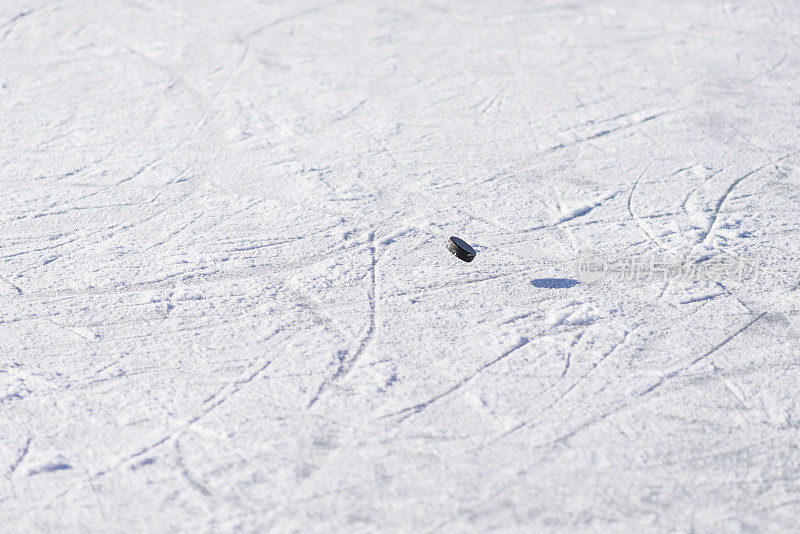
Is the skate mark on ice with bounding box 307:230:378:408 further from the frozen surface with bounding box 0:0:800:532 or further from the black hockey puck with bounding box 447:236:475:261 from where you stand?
the black hockey puck with bounding box 447:236:475:261

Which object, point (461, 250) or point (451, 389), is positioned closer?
point (451, 389)

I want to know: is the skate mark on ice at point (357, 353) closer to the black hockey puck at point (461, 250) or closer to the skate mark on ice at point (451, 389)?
the skate mark on ice at point (451, 389)

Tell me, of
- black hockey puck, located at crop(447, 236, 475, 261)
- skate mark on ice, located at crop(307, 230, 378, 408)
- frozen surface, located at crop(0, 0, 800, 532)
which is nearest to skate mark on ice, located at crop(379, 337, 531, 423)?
frozen surface, located at crop(0, 0, 800, 532)

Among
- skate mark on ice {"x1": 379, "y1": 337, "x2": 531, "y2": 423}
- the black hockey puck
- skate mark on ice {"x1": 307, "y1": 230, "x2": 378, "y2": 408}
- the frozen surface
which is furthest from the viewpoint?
the black hockey puck

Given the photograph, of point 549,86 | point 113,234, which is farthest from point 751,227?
point 113,234

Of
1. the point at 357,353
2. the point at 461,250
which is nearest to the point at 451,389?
the point at 357,353

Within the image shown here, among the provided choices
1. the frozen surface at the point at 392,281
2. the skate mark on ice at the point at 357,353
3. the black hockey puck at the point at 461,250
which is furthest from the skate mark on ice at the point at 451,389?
the black hockey puck at the point at 461,250

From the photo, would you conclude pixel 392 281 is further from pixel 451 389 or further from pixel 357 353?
pixel 451 389

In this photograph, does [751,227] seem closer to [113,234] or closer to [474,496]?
[474,496]
